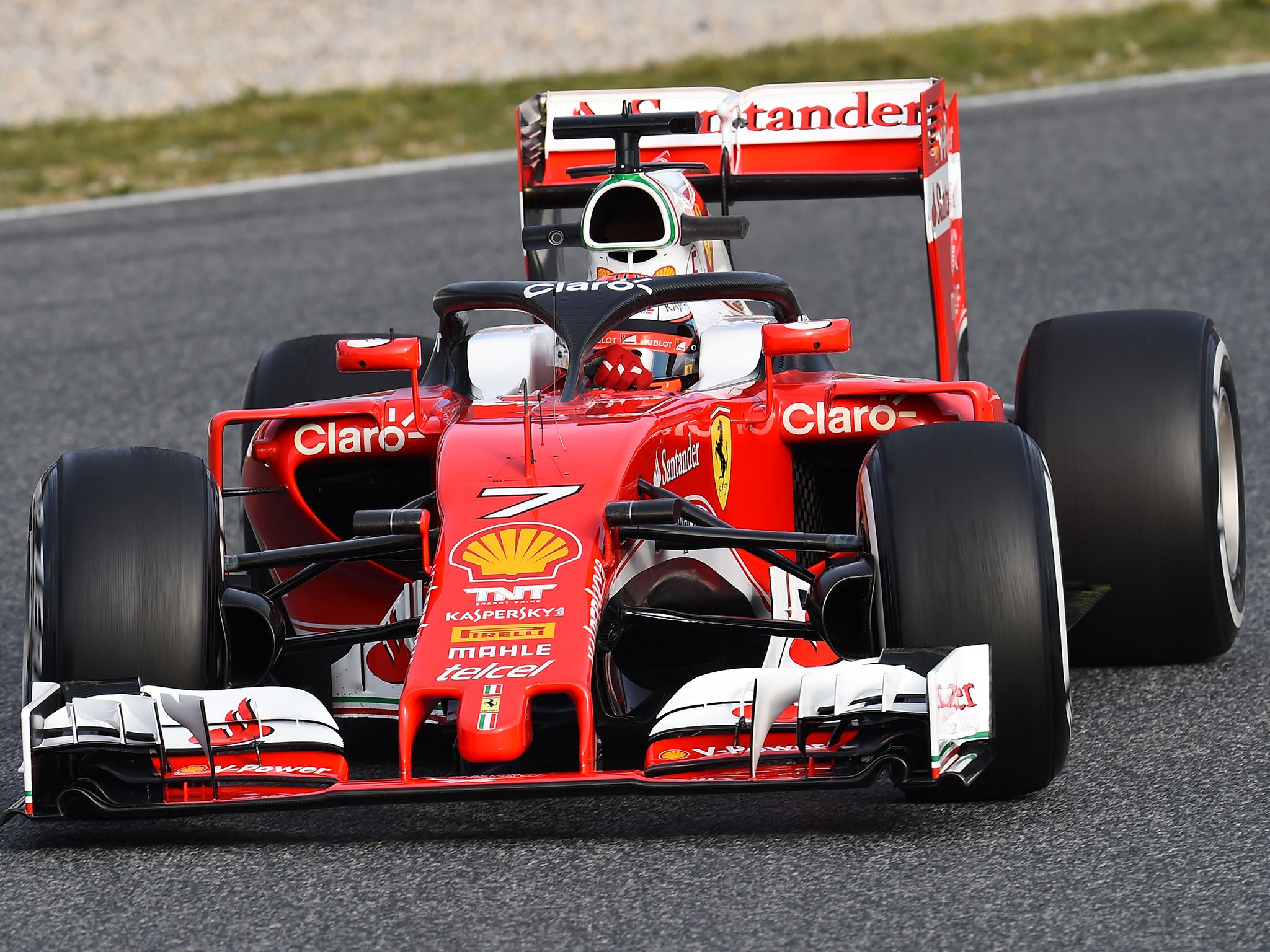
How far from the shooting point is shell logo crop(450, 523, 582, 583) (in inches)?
194

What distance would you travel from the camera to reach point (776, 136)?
25.7 feet

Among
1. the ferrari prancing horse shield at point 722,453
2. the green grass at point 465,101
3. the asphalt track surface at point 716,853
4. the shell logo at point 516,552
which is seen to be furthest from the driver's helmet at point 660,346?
the green grass at point 465,101

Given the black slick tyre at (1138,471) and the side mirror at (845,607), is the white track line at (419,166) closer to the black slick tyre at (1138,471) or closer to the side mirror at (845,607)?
the black slick tyre at (1138,471)

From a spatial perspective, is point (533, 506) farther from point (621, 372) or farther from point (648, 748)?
point (621, 372)

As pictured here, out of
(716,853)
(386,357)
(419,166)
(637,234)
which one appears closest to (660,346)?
(637,234)

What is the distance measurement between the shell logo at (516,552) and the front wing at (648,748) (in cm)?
45

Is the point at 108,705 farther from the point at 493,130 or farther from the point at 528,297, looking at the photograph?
the point at 493,130

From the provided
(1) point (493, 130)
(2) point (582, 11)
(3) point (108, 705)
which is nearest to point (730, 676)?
(3) point (108, 705)

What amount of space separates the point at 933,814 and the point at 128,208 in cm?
1203

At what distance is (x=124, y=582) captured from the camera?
493 cm

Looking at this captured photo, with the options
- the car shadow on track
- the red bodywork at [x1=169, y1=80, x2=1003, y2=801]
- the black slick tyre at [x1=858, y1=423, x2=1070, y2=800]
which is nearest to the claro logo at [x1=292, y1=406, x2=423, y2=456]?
the red bodywork at [x1=169, y1=80, x2=1003, y2=801]

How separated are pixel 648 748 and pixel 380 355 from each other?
1658 mm

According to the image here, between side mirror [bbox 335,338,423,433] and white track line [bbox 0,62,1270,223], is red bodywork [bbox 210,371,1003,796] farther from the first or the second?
white track line [bbox 0,62,1270,223]

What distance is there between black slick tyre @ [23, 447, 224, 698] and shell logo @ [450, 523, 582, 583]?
0.60 m
